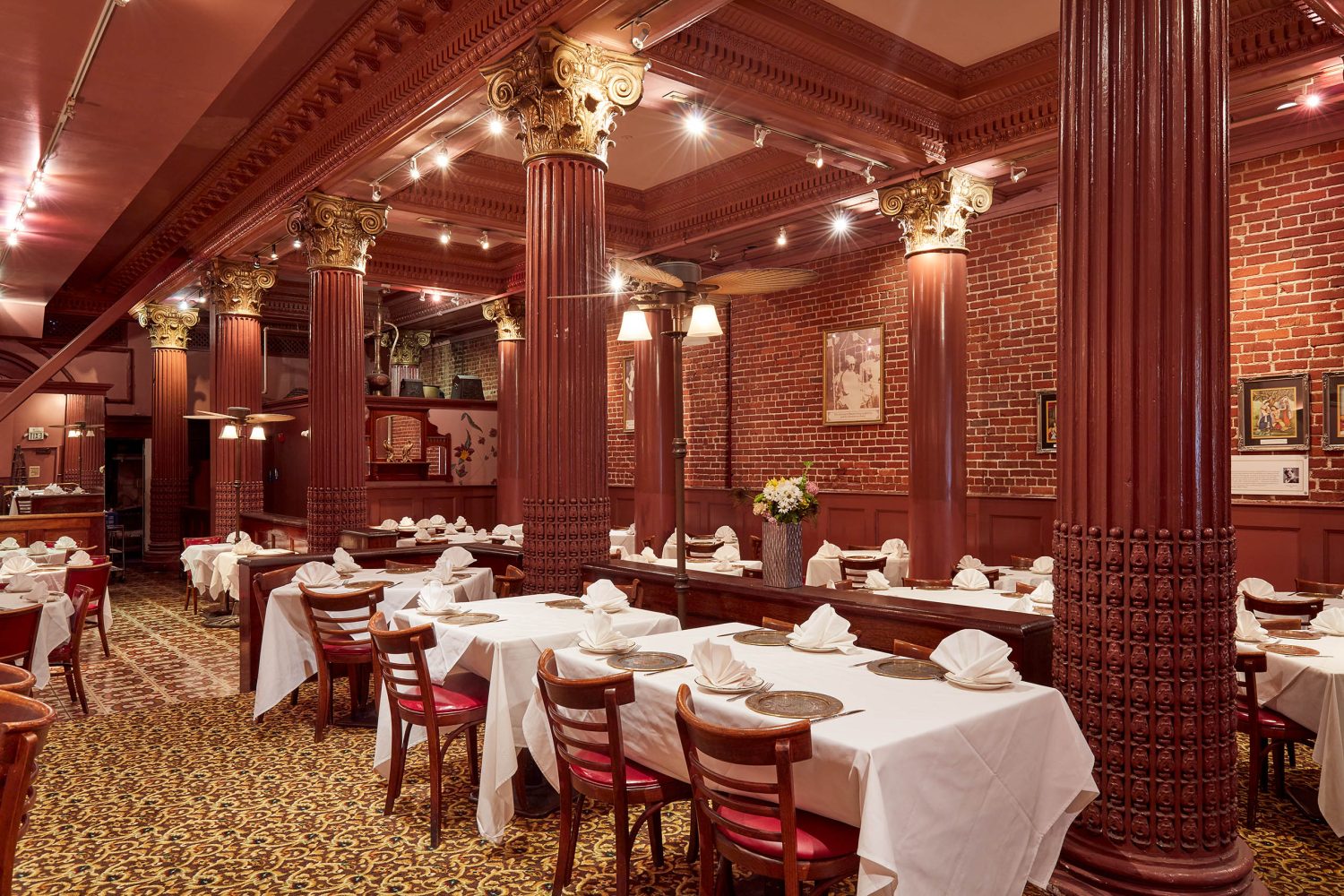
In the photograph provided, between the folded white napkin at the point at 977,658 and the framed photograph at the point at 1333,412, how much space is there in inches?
207

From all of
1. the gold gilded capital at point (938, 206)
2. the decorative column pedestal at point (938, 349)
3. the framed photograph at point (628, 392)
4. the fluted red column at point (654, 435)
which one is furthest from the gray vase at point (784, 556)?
the framed photograph at point (628, 392)

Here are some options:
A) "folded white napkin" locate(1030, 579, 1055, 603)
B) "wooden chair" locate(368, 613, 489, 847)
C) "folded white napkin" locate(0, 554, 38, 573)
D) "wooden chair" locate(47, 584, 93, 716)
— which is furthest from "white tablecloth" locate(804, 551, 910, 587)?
"folded white napkin" locate(0, 554, 38, 573)

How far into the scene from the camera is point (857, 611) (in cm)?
406

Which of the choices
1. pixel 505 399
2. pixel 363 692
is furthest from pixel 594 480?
pixel 505 399

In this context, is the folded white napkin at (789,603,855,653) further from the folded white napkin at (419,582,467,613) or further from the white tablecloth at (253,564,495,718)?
the white tablecloth at (253,564,495,718)

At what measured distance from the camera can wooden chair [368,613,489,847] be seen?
3609 mm

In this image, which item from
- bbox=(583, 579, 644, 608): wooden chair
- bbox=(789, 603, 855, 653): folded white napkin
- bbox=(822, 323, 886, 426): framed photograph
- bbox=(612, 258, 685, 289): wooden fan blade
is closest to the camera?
bbox=(789, 603, 855, 653): folded white napkin

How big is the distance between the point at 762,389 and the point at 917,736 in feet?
28.3

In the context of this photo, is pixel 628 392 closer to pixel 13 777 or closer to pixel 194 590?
pixel 194 590

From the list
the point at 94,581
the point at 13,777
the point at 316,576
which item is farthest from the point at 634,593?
the point at 94,581

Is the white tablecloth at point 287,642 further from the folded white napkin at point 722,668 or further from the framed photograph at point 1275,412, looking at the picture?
the framed photograph at point 1275,412

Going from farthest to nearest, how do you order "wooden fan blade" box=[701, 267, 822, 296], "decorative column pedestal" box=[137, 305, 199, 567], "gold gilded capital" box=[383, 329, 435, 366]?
"gold gilded capital" box=[383, 329, 435, 366]
"decorative column pedestal" box=[137, 305, 199, 567]
"wooden fan blade" box=[701, 267, 822, 296]

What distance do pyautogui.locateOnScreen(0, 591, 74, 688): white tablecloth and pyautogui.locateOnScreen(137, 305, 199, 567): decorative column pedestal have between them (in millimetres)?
8548

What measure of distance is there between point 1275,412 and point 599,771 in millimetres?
6335
